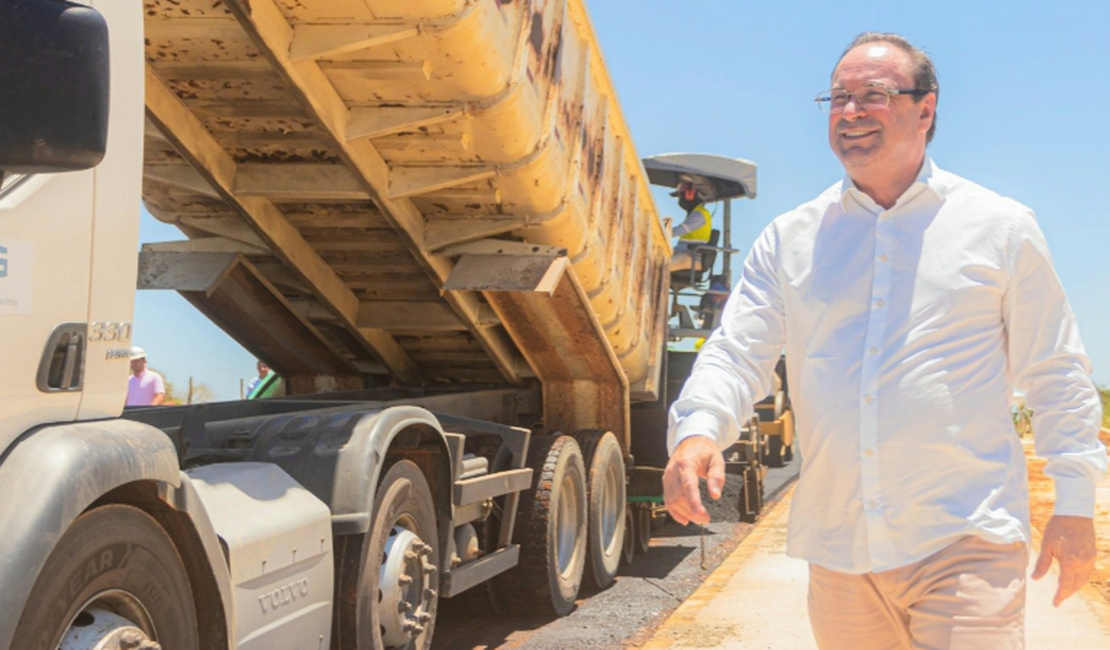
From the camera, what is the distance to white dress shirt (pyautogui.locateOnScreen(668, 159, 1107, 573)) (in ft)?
9.68

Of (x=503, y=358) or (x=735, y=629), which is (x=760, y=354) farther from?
(x=503, y=358)

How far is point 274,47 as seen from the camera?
18.1 feet

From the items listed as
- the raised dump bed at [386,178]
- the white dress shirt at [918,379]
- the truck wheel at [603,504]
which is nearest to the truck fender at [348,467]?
the raised dump bed at [386,178]

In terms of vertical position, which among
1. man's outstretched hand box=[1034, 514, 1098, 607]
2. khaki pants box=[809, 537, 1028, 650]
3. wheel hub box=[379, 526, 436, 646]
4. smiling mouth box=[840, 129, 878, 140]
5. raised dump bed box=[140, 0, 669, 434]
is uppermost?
raised dump bed box=[140, 0, 669, 434]

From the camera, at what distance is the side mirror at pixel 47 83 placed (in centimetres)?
263

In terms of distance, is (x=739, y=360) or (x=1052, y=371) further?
(x=739, y=360)

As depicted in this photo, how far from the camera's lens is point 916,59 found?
3156 millimetres

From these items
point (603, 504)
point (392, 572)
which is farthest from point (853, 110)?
point (603, 504)

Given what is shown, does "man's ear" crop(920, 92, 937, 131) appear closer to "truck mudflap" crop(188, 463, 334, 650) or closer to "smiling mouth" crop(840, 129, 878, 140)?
"smiling mouth" crop(840, 129, 878, 140)

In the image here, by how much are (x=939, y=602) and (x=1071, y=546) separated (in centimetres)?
30

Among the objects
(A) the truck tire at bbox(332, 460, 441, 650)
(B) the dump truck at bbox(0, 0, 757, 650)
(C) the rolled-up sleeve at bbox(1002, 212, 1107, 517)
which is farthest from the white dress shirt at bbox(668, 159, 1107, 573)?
(A) the truck tire at bbox(332, 460, 441, 650)

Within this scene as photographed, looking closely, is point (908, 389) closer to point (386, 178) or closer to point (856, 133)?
point (856, 133)

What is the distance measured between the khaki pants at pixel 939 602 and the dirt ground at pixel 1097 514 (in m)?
3.01

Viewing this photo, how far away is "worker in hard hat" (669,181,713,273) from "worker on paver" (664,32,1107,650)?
11535 millimetres
